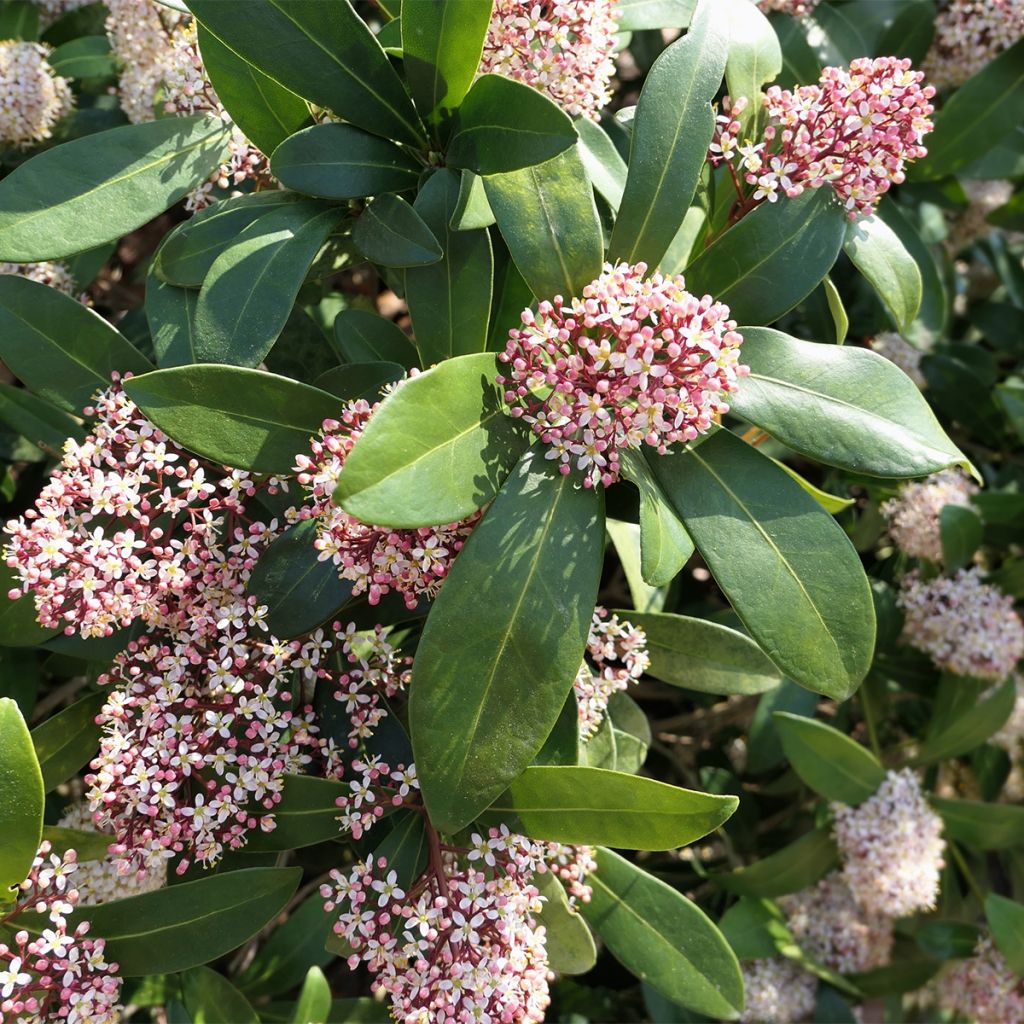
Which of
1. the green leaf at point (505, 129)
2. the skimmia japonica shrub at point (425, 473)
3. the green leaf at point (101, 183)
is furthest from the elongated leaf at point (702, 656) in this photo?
the green leaf at point (101, 183)

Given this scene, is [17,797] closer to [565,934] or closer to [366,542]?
[366,542]

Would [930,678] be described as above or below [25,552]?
below

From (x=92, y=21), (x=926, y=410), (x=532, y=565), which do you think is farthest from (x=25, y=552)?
(x=92, y=21)

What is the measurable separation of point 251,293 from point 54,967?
1025 millimetres

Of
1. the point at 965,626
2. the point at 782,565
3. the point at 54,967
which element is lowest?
the point at 965,626

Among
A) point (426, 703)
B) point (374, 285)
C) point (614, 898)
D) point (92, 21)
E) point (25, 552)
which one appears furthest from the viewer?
point (374, 285)

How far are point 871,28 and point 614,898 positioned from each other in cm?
227

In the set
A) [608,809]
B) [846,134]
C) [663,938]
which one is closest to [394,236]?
[846,134]

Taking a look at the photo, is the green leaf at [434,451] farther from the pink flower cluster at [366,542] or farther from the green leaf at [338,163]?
the green leaf at [338,163]

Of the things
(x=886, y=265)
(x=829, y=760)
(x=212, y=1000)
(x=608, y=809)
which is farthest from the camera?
(x=829, y=760)

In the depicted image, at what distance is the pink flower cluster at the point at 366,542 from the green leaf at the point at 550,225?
1.08 ft

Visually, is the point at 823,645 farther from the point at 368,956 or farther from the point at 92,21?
the point at 92,21

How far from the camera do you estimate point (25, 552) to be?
1.42 metres

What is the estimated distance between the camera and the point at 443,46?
4.70ft
